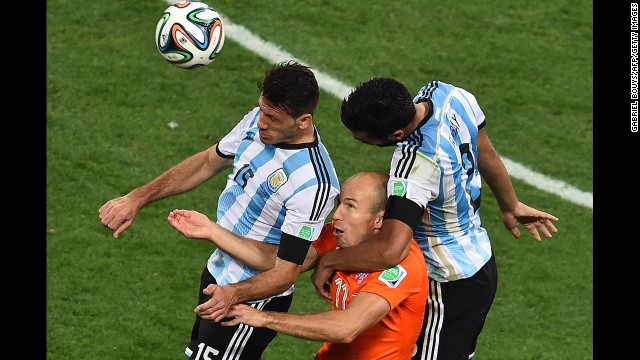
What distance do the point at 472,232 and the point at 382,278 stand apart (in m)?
1.11

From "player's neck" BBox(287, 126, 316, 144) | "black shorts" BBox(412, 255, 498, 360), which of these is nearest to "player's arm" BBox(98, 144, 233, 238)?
"player's neck" BBox(287, 126, 316, 144)

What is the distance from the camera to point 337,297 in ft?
23.5

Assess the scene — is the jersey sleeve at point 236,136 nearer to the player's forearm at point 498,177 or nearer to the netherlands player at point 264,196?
the netherlands player at point 264,196

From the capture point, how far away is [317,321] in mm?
6605

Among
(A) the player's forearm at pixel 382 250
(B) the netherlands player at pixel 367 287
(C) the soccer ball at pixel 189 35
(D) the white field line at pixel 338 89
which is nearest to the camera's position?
(B) the netherlands player at pixel 367 287

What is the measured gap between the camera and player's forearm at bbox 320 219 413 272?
6.88 metres

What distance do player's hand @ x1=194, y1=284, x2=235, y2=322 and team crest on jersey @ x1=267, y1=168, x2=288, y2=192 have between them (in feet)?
3.04

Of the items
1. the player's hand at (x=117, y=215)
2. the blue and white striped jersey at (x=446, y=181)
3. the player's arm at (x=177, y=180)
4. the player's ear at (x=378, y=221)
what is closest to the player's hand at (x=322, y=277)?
the player's ear at (x=378, y=221)

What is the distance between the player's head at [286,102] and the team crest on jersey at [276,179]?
0.20 metres

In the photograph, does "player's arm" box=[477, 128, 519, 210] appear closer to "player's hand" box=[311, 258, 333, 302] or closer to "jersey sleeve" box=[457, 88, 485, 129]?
"jersey sleeve" box=[457, 88, 485, 129]

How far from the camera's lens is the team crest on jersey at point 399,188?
23.0 feet

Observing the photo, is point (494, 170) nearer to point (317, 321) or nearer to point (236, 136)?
point (236, 136)

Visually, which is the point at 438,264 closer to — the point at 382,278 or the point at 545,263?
the point at 382,278
